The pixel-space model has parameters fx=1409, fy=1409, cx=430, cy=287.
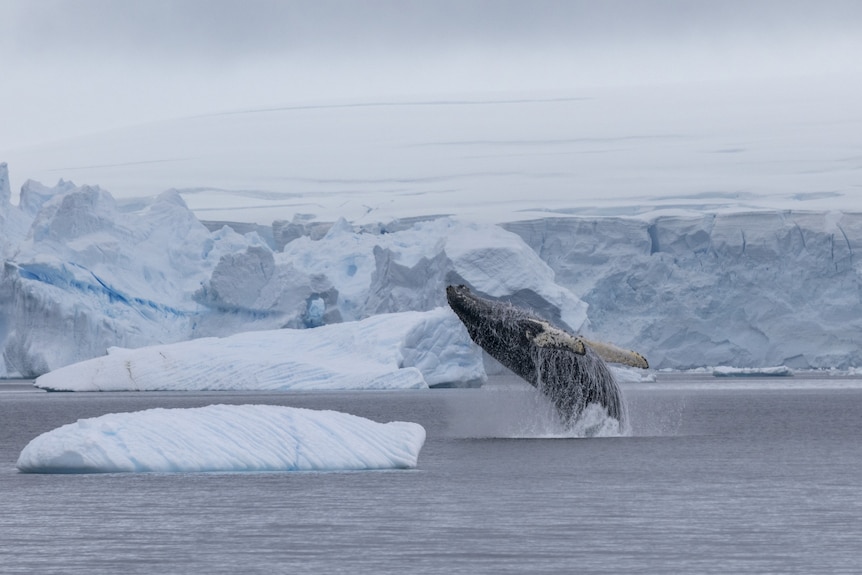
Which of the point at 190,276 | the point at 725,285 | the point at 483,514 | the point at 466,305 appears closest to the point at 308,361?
the point at 190,276

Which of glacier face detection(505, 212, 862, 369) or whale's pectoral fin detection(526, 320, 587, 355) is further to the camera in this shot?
glacier face detection(505, 212, 862, 369)

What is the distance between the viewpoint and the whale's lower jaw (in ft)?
76.9

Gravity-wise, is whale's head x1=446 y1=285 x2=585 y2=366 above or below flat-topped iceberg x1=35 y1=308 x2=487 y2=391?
above

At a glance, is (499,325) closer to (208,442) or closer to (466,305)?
(466,305)

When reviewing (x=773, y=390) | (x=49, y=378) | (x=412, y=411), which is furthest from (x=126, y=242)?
(x=773, y=390)

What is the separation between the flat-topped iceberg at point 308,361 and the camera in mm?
55125

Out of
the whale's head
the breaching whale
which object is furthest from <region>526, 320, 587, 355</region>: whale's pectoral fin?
the whale's head

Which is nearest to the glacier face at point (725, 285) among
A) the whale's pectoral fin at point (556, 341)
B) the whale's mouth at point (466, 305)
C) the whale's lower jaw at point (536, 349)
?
the whale's lower jaw at point (536, 349)

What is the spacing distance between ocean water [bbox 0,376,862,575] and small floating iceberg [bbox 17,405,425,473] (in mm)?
341

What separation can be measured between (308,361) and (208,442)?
34.7 m

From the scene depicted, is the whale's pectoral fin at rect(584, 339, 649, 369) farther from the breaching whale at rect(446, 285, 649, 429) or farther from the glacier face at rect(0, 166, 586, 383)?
the glacier face at rect(0, 166, 586, 383)

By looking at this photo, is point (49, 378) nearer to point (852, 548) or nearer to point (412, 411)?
point (412, 411)

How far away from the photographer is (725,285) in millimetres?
70125

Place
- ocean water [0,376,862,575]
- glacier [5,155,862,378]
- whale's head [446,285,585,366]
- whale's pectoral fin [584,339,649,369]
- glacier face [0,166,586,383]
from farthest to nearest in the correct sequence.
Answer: glacier [5,155,862,378], glacier face [0,166,586,383], whale's head [446,285,585,366], whale's pectoral fin [584,339,649,369], ocean water [0,376,862,575]
